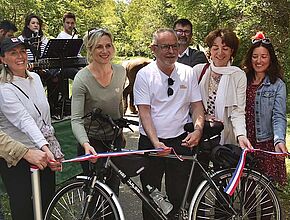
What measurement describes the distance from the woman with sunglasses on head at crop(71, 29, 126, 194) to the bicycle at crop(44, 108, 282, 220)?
5.8 inches

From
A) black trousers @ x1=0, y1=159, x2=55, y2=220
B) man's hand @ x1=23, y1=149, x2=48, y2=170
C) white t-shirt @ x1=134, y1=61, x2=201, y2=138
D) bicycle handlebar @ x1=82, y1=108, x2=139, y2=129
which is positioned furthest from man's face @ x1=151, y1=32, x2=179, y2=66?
black trousers @ x1=0, y1=159, x2=55, y2=220

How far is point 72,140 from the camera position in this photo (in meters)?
5.11

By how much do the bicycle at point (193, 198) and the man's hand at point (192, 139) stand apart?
10cm

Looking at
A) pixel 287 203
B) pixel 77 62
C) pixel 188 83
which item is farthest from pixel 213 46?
pixel 77 62

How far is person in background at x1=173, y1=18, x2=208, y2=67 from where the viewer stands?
13.6 feet

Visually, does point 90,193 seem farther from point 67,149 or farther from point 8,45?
point 67,149

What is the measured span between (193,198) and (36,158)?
125 cm

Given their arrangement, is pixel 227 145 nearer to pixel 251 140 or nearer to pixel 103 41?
pixel 251 140

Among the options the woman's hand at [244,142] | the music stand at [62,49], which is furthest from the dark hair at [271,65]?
the music stand at [62,49]

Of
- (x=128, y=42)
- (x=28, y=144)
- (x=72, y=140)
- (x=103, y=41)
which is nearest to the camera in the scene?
(x=28, y=144)

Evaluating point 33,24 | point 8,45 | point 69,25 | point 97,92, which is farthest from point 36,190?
point 69,25

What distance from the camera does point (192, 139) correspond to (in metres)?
3.11

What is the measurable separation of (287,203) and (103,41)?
293 cm

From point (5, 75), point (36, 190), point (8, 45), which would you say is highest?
point (8, 45)
